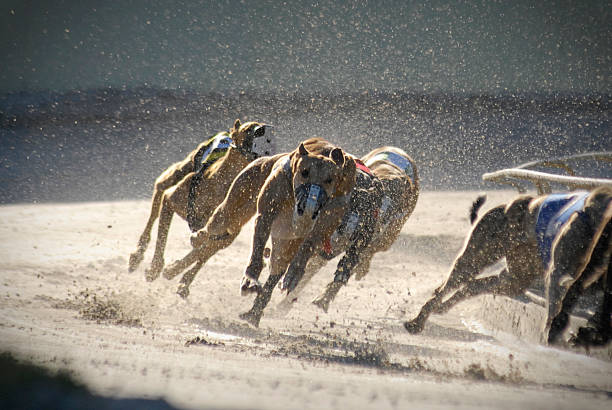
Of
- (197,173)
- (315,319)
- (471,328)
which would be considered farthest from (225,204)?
(471,328)

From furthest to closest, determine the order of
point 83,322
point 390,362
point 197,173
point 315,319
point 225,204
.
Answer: point 197,173, point 315,319, point 225,204, point 83,322, point 390,362

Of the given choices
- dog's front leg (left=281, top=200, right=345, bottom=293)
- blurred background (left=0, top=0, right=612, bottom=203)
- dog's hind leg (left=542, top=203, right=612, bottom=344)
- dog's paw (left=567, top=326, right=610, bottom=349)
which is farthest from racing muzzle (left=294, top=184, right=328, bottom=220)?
blurred background (left=0, top=0, right=612, bottom=203)

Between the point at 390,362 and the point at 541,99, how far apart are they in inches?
365

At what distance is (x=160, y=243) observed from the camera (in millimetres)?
4402

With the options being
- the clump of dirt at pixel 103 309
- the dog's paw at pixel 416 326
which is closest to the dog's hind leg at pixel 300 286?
the dog's paw at pixel 416 326

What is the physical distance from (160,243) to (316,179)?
1.69 metres

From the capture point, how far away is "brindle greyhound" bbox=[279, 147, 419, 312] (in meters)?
3.40

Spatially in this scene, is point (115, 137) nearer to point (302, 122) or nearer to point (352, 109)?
point (302, 122)

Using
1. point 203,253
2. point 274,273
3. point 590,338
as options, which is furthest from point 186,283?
point 590,338

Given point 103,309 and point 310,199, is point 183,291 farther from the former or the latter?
point 310,199

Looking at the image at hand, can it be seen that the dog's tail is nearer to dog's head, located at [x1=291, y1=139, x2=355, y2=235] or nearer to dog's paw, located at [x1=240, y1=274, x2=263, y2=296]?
dog's head, located at [x1=291, y1=139, x2=355, y2=235]

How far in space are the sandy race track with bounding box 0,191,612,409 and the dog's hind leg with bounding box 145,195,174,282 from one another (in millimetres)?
117

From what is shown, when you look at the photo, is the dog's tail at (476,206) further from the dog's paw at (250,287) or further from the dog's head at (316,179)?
the dog's paw at (250,287)

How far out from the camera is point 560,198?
3.04 meters
